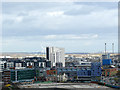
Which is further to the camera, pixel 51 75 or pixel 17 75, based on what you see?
pixel 51 75

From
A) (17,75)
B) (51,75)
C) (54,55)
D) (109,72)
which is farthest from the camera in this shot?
(54,55)

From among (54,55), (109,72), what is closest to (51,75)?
(109,72)

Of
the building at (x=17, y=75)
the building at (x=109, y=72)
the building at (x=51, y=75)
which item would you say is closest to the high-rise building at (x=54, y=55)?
the building at (x=109, y=72)

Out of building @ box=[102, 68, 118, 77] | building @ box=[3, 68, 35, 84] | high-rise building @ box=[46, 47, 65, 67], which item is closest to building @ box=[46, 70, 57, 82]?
building @ box=[3, 68, 35, 84]

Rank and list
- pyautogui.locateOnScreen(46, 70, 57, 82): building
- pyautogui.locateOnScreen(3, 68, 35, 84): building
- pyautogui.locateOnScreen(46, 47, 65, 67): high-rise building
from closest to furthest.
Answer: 1. pyautogui.locateOnScreen(3, 68, 35, 84): building
2. pyautogui.locateOnScreen(46, 70, 57, 82): building
3. pyautogui.locateOnScreen(46, 47, 65, 67): high-rise building

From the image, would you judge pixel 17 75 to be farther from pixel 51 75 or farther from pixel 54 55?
pixel 54 55

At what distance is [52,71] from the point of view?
20.1 meters

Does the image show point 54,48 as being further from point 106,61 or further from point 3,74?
point 3,74

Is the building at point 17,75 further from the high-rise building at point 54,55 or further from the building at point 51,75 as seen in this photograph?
the high-rise building at point 54,55

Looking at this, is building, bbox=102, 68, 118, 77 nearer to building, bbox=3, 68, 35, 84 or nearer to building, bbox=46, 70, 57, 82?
building, bbox=46, 70, 57, 82

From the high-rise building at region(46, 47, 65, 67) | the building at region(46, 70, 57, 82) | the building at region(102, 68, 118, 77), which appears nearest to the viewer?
the building at region(46, 70, 57, 82)

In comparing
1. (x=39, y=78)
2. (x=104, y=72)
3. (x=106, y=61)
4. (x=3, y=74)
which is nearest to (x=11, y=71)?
(x=3, y=74)

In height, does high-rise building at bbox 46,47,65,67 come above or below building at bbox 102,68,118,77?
above

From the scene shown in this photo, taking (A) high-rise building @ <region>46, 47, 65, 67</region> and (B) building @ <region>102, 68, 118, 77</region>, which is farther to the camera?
(A) high-rise building @ <region>46, 47, 65, 67</region>
